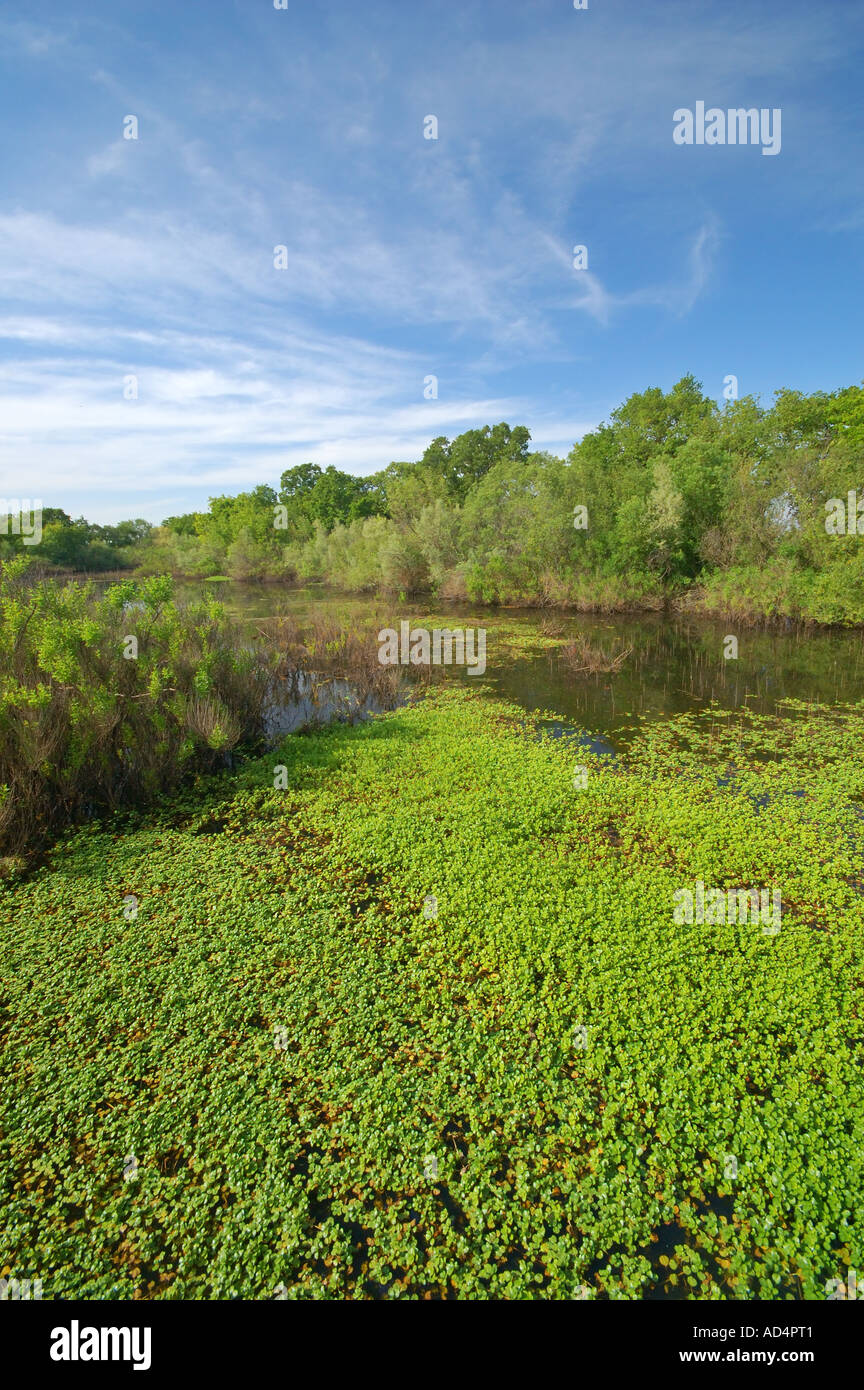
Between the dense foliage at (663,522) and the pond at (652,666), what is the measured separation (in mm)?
2181

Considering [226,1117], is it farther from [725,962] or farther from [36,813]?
[36,813]

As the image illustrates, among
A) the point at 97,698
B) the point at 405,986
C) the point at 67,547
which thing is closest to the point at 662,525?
the point at 97,698

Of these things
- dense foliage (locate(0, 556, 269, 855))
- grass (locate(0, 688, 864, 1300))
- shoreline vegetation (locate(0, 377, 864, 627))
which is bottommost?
grass (locate(0, 688, 864, 1300))

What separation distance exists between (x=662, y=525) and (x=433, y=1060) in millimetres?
Result: 27326

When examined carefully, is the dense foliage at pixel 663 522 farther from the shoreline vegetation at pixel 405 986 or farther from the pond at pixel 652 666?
the shoreline vegetation at pixel 405 986

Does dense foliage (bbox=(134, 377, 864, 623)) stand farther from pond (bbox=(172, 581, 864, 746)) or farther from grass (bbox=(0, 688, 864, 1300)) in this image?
grass (bbox=(0, 688, 864, 1300))

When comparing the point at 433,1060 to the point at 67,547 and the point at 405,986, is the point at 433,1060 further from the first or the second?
the point at 67,547

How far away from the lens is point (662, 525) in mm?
26625

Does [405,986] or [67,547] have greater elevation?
[67,547]

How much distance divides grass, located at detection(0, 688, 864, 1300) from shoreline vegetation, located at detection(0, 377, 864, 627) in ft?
41.0

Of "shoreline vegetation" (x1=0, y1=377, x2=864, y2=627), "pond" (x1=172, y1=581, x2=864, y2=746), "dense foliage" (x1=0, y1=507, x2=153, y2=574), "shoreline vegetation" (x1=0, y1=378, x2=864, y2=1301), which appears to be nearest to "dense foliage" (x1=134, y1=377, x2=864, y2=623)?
"shoreline vegetation" (x1=0, y1=377, x2=864, y2=627)

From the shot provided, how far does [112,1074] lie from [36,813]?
430 centimetres

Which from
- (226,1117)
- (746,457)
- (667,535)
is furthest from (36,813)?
(746,457)

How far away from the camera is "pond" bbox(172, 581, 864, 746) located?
13.0m
